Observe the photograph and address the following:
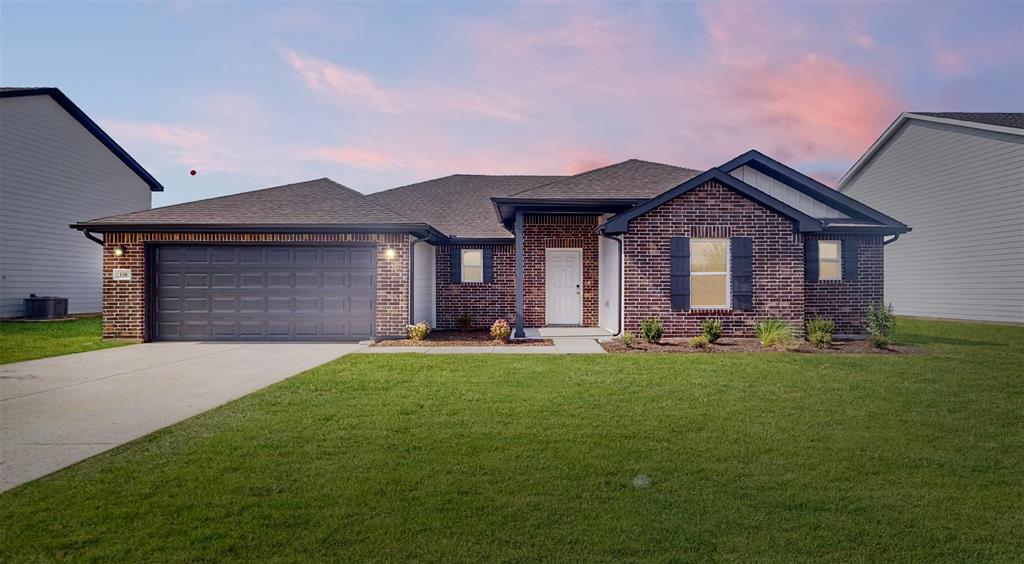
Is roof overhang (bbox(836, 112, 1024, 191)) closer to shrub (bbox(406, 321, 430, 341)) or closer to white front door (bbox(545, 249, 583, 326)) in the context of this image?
white front door (bbox(545, 249, 583, 326))

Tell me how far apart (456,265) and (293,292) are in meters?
5.08

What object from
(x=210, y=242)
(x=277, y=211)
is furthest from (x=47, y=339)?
(x=277, y=211)

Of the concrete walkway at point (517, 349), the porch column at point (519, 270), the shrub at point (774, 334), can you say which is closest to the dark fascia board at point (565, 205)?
the porch column at point (519, 270)

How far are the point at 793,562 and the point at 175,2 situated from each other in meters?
12.4

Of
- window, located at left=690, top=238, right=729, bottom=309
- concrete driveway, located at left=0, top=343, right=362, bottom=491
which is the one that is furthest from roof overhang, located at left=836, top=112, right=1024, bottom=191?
concrete driveway, located at left=0, top=343, right=362, bottom=491

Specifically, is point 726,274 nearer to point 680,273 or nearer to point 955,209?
point 680,273

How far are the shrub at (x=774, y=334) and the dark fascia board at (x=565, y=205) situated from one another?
13.7 ft

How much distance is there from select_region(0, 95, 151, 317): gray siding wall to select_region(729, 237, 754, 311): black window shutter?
24.7m

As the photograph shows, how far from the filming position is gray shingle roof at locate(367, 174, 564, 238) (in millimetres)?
17766

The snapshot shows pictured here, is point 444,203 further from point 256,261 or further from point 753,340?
point 753,340

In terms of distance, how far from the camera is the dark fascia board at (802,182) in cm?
1414

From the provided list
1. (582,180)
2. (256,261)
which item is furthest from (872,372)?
(256,261)

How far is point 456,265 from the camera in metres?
17.3

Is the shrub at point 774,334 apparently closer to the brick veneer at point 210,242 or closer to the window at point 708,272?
the window at point 708,272
